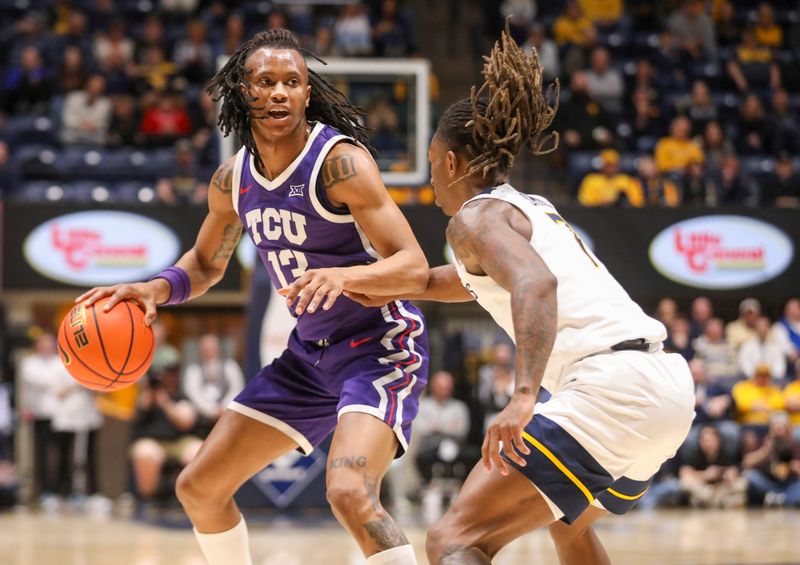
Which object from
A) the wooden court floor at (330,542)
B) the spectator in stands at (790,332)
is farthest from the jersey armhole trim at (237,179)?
the spectator in stands at (790,332)

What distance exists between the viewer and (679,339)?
10914 mm

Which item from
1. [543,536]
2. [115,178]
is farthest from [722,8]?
[543,536]

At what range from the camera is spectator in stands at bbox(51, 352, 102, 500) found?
427 inches

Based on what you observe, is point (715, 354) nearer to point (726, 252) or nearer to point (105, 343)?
point (726, 252)

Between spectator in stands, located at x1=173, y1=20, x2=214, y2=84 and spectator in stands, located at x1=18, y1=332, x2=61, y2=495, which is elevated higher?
spectator in stands, located at x1=173, y1=20, x2=214, y2=84

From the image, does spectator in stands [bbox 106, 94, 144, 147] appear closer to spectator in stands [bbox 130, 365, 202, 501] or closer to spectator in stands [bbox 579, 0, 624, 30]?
spectator in stands [bbox 130, 365, 202, 501]

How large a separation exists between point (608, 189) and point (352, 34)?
3531 millimetres

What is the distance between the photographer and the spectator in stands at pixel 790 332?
37.1ft

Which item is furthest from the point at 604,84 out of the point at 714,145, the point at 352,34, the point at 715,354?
the point at 715,354

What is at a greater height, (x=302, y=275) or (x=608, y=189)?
(x=302, y=275)

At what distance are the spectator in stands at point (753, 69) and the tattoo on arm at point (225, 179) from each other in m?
11.0

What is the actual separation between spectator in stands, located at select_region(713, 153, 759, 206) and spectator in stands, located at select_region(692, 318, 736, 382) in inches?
65.6

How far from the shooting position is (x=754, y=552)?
763 cm

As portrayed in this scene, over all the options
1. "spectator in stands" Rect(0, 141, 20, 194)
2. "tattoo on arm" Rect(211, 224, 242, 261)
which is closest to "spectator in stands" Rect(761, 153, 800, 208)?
"spectator in stands" Rect(0, 141, 20, 194)
